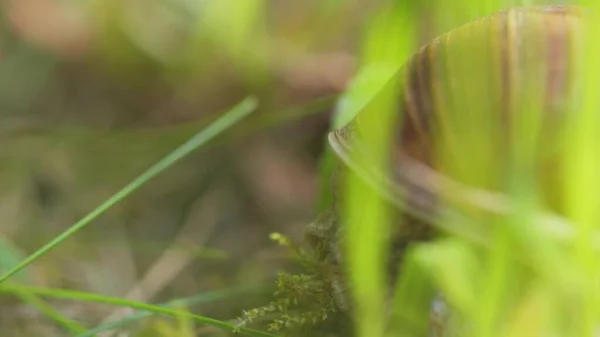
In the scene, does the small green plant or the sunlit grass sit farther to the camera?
the small green plant

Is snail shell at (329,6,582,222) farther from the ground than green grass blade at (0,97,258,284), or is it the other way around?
snail shell at (329,6,582,222)

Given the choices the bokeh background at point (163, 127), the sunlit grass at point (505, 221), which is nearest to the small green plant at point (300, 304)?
the sunlit grass at point (505, 221)

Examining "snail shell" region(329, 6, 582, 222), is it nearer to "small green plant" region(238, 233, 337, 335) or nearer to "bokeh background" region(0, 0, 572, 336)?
"small green plant" region(238, 233, 337, 335)

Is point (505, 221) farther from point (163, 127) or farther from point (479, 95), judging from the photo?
point (163, 127)

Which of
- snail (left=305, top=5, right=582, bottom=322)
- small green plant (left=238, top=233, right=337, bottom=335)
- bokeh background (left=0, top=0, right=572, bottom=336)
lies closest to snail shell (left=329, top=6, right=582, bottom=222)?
snail (left=305, top=5, right=582, bottom=322)

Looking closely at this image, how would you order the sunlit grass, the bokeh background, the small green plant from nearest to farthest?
the sunlit grass < the small green plant < the bokeh background

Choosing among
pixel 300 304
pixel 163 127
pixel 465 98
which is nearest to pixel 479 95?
pixel 465 98
